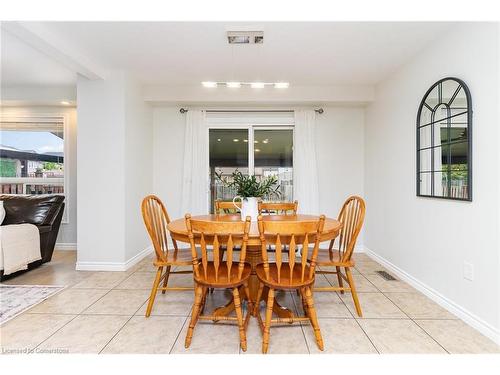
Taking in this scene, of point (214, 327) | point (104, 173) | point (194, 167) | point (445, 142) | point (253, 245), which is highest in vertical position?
point (445, 142)

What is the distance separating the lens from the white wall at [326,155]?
4.10 m

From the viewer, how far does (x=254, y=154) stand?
4207 mm

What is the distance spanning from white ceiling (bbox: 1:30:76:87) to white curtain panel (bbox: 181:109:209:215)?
61.2 inches

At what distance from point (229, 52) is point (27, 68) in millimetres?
2424

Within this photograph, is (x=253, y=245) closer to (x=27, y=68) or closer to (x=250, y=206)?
(x=250, y=206)

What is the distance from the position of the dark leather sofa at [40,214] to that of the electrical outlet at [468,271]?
14.2ft

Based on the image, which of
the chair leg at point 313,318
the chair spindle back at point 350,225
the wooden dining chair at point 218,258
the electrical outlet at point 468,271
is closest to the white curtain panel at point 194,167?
the chair spindle back at point 350,225

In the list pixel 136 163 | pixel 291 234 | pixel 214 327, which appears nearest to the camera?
pixel 291 234

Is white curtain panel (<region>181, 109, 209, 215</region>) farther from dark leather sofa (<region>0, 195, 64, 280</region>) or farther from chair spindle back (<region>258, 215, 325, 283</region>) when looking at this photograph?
chair spindle back (<region>258, 215, 325, 283</region>)

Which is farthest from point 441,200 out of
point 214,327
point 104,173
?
point 104,173

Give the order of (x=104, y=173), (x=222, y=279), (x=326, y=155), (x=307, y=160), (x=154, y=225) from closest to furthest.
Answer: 1. (x=222, y=279)
2. (x=154, y=225)
3. (x=104, y=173)
4. (x=307, y=160)
5. (x=326, y=155)

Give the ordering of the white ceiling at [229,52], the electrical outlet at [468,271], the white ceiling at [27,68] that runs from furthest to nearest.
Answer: the white ceiling at [27,68] → the white ceiling at [229,52] → the electrical outlet at [468,271]

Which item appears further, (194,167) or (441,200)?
(194,167)

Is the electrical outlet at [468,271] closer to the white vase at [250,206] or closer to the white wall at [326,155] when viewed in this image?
the white vase at [250,206]
